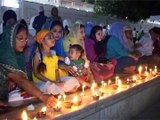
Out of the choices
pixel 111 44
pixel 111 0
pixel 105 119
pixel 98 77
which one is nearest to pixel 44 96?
pixel 105 119

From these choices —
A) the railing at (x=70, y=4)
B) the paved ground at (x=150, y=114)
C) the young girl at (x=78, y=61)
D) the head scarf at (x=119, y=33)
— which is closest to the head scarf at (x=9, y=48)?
the young girl at (x=78, y=61)

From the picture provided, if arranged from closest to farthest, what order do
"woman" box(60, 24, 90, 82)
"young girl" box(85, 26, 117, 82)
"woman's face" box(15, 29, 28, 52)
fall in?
"woman's face" box(15, 29, 28, 52) < "woman" box(60, 24, 90, 82) < "young girl" box(85, 26, 117, 82)

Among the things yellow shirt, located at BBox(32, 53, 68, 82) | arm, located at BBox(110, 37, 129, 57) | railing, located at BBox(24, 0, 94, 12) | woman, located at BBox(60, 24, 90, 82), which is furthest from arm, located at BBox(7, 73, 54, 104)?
railing, located at BBox(24, 0, 94, 12)

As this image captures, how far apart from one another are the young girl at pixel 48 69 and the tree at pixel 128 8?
10.2 metres

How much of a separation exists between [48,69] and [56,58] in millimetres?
219

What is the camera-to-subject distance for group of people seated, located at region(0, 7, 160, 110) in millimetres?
4820

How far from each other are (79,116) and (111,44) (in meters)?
4.51

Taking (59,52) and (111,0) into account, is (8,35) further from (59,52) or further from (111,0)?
(111,0)

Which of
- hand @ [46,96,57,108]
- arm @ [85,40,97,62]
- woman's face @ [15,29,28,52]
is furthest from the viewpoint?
arm @ [85,40,97,62]

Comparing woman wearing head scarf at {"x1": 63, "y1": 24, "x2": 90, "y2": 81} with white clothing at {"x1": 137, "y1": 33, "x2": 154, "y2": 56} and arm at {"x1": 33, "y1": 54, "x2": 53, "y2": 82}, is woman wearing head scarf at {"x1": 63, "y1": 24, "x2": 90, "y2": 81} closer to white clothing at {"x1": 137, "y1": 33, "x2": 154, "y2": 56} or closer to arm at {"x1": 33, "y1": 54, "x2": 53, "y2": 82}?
arm at {"x1": 33, "y1": 54, "x2": 53, "y2": 82}

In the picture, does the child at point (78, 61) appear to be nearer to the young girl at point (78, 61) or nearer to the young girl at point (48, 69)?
the young girl at point (78, 61)

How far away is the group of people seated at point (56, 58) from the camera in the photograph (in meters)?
4.82

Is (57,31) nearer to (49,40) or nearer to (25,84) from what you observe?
(49,40)

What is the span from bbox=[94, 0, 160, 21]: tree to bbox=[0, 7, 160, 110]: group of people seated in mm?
6422
